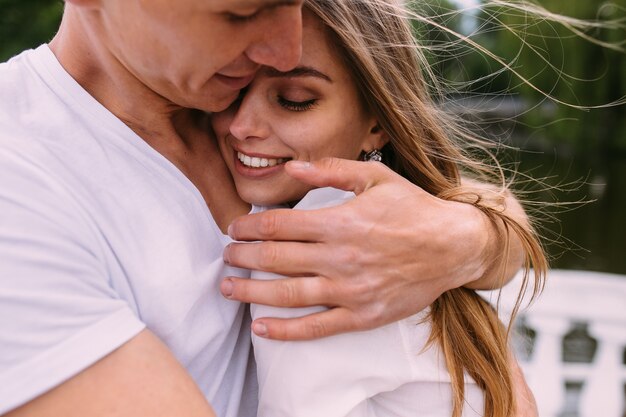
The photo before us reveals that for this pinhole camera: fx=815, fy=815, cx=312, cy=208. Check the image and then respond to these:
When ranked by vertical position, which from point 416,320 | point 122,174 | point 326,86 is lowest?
point 416,320

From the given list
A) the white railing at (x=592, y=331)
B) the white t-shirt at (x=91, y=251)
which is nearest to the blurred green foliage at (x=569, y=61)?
the white railing at (x=592, y=331)

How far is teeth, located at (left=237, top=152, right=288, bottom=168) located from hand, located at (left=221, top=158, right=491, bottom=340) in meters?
0.13

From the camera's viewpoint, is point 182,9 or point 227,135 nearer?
point 182,9

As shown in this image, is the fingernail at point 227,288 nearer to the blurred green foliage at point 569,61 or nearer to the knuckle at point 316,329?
the knuckle at point 316,329

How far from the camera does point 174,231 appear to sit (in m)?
1.45

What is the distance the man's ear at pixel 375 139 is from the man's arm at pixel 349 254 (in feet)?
0.89

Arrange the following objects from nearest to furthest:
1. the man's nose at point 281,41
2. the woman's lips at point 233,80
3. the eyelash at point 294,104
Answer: the man's nose at point 281,41 → the woman's lips at point 233,80 → the eyelash at point 294,104

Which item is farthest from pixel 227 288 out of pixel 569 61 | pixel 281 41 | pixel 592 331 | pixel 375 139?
pixel 569 61

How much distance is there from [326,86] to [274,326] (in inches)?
20.6

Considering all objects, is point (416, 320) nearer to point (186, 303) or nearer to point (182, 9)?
point (186, 303)

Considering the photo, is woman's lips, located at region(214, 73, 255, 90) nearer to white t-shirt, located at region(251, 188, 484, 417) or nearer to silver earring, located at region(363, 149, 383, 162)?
white t-shirt, located at region(251, 188, 484, 417)

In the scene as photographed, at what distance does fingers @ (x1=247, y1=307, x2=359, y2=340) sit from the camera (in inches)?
57.2

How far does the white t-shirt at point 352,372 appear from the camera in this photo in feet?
4.79

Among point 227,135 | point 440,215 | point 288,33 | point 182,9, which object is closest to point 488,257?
point 440,215
